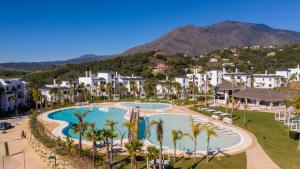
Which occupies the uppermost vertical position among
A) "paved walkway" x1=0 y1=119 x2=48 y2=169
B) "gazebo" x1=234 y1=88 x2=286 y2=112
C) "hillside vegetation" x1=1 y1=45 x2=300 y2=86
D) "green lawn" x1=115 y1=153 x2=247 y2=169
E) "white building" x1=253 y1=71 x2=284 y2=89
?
"hillside vegetation" x1=1 y1=45 x2=300 y2=86

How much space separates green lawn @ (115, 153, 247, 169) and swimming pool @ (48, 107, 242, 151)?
3480mm

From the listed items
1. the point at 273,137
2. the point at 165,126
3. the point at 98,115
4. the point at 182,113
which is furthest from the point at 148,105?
the point at 273,137

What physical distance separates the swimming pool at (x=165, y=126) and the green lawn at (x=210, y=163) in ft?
11.4

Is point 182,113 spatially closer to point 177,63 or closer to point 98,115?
point 98,115

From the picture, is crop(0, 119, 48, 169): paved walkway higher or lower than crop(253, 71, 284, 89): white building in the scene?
lower

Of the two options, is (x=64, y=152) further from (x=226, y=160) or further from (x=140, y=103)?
(x=140, y=103)

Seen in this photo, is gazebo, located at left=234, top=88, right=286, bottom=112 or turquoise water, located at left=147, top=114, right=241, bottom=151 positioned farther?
gazebo, located at left=234, top=88, right=286, bottom=112

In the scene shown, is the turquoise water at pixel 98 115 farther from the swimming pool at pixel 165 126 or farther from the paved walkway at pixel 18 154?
the paved walkway at pixel 18 154

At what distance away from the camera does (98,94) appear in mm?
66312

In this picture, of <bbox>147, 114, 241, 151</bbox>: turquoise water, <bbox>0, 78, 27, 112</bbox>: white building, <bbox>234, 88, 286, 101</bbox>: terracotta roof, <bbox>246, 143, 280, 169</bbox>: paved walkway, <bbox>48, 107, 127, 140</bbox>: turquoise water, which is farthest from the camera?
<bbox>0, 78, 27, 112</bbox>: white building

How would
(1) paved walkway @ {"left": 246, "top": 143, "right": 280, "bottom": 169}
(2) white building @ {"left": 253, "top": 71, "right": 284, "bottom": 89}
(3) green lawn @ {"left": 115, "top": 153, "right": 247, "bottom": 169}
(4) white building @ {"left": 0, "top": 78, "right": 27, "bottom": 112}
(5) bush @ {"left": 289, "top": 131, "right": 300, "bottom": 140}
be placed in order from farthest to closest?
1. (2) white building @ {"left": 253, "top": 71, "right": 284, "bottom": 89}
2. (4) white building @ {"left": 0, "top": 78, "right": 27, "bottom": 112}
3. (5) bush @ {"left": 289, "top": 131, "right": 300, "bottom": 140}
4. (3) green lawn @ {"left": 115, "top": 153, "right": 247, "bottom": 169}
5. (1) paved walkway @ {"left": 246, "top": 143, "right": 280, "bottom": 169}

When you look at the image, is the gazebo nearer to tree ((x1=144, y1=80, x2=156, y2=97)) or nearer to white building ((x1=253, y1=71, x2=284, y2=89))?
white building ((x1=253, y1=71, x2=284, y2=89))

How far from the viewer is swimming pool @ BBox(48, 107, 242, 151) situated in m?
27.9

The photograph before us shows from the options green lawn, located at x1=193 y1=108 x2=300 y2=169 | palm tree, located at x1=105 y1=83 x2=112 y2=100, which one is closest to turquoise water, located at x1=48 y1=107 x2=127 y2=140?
palm tree, located at x1=105 y1=83 x2=112 y2=100
